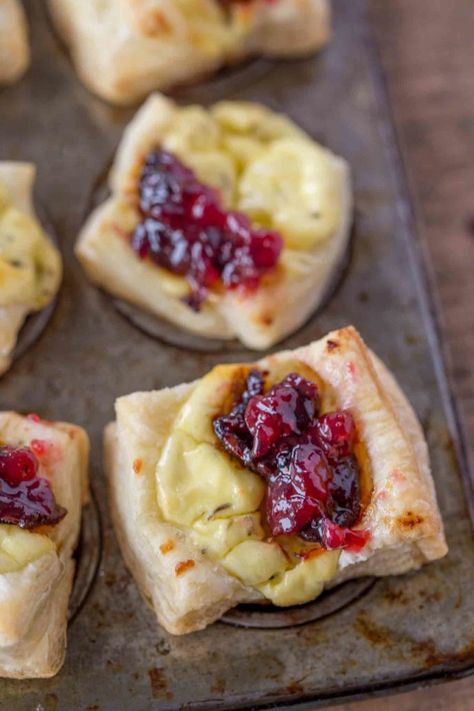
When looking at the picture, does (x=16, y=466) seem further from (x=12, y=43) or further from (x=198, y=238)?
(x=12, y=43)

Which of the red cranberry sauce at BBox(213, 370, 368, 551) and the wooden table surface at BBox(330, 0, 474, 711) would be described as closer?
the red cranberry sauce at BBox(213, 370, 368, 551)

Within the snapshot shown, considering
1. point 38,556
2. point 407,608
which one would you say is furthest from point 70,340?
point 407,608

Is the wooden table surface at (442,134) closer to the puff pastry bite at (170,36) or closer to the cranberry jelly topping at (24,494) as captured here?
the puff pastry bite at (170,36)

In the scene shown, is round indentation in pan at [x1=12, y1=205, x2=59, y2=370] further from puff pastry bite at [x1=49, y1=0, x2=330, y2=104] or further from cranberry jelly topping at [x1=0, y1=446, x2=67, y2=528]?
puff pastry bite at [x1=49, y1=0, x2=330, y2=104]

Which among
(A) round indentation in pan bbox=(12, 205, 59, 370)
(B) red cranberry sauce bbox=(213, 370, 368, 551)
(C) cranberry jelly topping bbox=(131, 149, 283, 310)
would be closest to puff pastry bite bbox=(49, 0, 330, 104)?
(C) cranberry jelly topping bbox=(131, 149, 283, 310)

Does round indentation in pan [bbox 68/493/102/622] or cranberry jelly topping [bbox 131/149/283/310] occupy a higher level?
cranberry jelly topping [bbox 131/149/283/310]

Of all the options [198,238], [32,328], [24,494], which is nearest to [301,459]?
[24,494]
